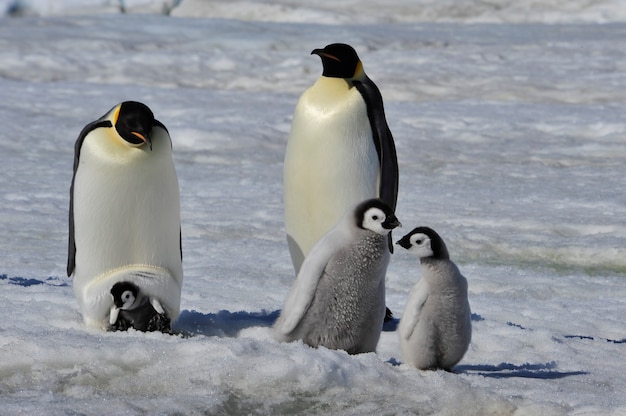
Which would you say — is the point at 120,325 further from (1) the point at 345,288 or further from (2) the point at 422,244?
(2) the point at 422,244

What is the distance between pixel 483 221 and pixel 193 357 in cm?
438

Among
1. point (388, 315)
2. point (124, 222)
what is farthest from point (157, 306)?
point (388, 315)

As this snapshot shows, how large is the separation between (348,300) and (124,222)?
1.01m

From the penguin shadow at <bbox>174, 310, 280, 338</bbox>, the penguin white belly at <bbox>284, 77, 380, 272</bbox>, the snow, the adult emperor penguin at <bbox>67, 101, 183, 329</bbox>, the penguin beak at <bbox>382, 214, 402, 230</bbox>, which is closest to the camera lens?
the snow

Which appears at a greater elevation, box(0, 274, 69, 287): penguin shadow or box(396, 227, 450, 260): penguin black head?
box(396, 227, 450, 260): penguin black head

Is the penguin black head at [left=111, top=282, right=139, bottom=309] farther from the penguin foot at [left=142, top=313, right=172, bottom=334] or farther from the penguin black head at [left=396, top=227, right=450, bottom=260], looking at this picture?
the penguin black head at [left=396, top=227, right=450, bottom=260]

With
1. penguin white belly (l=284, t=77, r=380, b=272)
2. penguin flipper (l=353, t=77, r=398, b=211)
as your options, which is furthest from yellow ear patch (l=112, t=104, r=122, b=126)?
penguin flipper (l=353, t=77, r=398, b=211)

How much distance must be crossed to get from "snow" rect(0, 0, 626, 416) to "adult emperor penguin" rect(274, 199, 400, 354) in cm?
21

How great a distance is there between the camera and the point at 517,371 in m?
3.95

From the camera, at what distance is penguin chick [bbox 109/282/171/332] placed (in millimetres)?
4133

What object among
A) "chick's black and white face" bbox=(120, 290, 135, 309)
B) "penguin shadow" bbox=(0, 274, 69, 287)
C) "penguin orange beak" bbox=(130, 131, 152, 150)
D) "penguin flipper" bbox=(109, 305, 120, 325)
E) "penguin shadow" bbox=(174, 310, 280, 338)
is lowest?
"penguin shadow" bbox=(0, 274, 69, 287)

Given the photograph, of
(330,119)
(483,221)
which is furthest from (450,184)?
(330,119)

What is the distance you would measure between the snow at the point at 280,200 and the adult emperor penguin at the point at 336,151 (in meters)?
0.47

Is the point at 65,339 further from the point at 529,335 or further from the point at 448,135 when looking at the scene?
the point at 448,135
